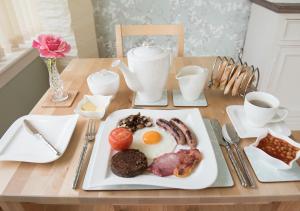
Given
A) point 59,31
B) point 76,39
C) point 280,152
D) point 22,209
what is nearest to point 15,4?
point 59,31

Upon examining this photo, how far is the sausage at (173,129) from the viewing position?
0.69 meters

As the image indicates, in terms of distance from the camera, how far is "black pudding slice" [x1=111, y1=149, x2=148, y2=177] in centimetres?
57

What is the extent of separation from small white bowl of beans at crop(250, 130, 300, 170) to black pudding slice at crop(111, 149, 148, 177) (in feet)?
1.02

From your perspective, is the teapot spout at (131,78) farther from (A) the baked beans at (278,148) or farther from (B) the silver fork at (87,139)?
(A) the baked beans at (278,148)

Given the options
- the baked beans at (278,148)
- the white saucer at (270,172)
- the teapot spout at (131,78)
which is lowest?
the white saucer at (270,172)

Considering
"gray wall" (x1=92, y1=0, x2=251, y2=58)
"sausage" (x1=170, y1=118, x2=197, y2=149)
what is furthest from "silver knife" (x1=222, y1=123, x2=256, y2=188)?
"gray wall" (x1=92, y1=0, x2=251, y2=58)

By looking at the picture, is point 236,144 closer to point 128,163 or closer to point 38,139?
point 128,163

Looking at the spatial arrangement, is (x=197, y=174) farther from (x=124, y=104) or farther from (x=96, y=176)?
(x=124, y=104)

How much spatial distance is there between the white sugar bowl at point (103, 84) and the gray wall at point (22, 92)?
2.38 ft

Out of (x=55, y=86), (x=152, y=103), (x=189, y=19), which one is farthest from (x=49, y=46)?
(x=189, y=19)

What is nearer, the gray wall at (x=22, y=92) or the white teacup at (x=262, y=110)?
the white teacup at (x=262, y=110)

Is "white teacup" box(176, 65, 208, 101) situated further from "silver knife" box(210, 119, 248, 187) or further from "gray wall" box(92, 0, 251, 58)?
"gray wall" box(92, 0, 251, 58)

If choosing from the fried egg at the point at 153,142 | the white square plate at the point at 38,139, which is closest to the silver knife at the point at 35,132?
the white square plate at the point at 38,139

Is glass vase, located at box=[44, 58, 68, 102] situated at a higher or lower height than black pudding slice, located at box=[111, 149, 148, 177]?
higher
